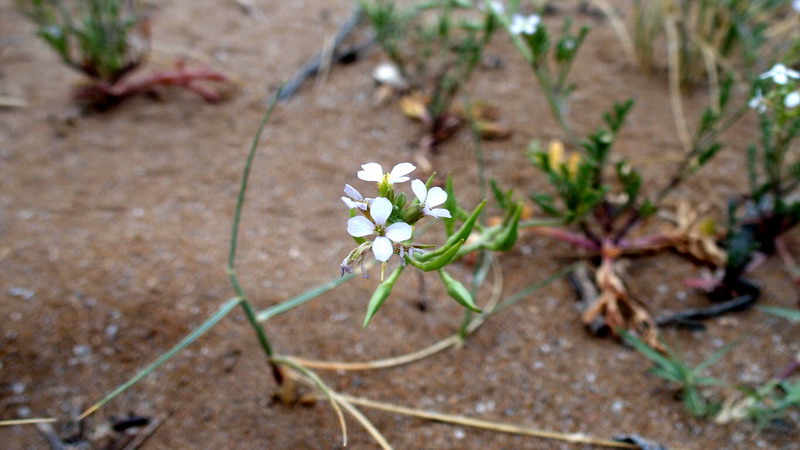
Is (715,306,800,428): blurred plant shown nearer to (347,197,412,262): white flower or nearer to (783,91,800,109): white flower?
(783,91,800,109): white flower

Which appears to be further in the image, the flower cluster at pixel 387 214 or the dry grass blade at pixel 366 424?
the dry grass blade at pixel 366 424

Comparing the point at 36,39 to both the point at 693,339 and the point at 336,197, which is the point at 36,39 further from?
the point at 693,339

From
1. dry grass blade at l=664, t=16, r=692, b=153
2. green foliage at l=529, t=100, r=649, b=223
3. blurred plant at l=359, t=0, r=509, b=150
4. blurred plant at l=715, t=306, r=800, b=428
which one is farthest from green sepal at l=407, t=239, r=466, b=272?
dry grass blade at l=664, t=16, r=692, b=153

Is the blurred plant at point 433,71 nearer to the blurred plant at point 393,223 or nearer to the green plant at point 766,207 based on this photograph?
the green plant at point 766,207

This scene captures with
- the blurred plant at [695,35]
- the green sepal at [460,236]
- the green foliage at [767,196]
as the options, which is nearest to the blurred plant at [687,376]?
the green foliage at [767,196]

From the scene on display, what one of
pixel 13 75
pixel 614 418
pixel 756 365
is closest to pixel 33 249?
pixel 13 75

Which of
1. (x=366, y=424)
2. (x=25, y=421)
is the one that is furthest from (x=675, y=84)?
(x=25, y=421)

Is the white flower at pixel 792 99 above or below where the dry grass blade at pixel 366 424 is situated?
above

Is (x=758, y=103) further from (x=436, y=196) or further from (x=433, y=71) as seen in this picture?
(x=433, y=71)

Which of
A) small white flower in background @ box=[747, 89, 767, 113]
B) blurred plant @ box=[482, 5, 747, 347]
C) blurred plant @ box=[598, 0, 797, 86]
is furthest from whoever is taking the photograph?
blurred plant @ box=[598, 0, 797, 86]
